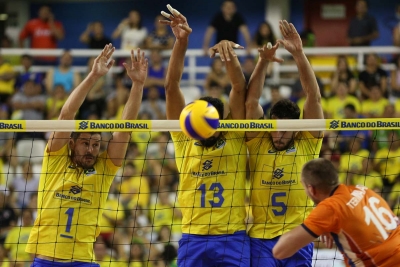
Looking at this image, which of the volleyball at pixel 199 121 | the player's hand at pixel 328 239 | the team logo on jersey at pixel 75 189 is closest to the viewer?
the player's hand at pixel 328 239

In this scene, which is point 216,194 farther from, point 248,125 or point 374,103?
point 374,103

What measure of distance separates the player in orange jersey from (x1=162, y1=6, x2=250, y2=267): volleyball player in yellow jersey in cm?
150

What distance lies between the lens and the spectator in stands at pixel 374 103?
51.4 ft

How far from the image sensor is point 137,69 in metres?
8.63

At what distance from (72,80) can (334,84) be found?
19.6ft

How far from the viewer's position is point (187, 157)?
Answer: 8.35 meters

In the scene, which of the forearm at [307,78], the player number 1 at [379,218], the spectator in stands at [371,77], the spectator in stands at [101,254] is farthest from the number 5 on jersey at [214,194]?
the spectator in stands at [371,77]

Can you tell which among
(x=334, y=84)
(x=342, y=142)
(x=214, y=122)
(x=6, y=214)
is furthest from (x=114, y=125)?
(x=334, y=84)

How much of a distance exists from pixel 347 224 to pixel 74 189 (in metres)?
3.09

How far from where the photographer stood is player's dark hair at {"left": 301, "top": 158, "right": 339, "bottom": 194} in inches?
265

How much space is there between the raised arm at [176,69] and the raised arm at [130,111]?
0.31 meters

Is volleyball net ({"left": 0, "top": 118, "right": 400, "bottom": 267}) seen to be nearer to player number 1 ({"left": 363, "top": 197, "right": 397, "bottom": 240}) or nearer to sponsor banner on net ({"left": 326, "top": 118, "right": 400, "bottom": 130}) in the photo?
sponsor banner on net ({"left": 326, "top": 118, "right": 400, "bottom": 130})

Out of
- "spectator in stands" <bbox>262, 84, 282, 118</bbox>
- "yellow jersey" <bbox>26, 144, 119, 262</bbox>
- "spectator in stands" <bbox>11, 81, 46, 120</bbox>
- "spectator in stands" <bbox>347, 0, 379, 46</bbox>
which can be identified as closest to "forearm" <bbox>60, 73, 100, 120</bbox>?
"yellow jersey" <bbox>26, 144, 119, 262</bbox>

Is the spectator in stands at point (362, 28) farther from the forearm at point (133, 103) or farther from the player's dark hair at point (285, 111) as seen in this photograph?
the forearm at point (133, 103)
